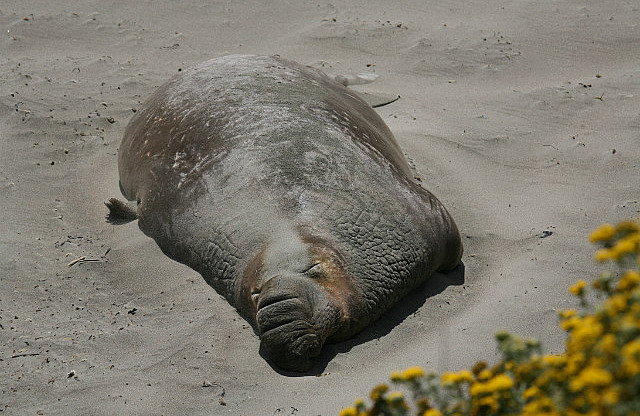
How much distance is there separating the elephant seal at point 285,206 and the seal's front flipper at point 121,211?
1 centimetres

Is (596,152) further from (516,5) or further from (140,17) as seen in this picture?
(140,17)

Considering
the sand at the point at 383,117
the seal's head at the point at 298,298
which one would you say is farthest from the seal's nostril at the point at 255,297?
the sand at the point at 383,117

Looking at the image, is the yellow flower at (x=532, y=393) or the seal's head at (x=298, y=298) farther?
the seal's head at (x=298, y=298)

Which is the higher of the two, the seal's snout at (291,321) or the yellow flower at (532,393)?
the yellow flower at (532,393)

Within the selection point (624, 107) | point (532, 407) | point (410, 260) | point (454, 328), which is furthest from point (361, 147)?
point (532, 407)

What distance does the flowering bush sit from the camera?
5.95 ft

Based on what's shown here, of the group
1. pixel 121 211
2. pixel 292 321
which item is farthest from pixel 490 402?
pixel 121 211

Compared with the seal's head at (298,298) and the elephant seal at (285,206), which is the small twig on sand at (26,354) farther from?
the seal's head at (298,298)

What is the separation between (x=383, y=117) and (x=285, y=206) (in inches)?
106

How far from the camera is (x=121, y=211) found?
231 inches

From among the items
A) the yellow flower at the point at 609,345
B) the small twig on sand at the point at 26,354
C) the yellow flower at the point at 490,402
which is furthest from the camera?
the small twig on sand at the point at 26,354

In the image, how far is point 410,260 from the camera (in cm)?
482

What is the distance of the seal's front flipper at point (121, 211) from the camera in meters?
5.85

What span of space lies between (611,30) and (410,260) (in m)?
5.07
